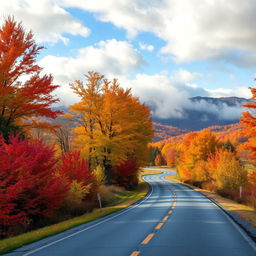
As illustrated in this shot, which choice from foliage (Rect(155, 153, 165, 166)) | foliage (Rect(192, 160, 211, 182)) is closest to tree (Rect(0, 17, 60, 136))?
foliage (Rect(192, 160, 211, 182))

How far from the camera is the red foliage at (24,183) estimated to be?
40.3ft

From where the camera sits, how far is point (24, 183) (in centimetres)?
1295

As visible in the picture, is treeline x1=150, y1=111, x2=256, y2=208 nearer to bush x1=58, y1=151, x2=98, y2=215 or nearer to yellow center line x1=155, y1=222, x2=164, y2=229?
yellow center line x1=155, y1=222, x2=164, y2=229

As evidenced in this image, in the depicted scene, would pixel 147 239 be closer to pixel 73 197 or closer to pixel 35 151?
pixel 35 151

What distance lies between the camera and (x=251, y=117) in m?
22.3

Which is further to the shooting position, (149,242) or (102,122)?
(102,122)

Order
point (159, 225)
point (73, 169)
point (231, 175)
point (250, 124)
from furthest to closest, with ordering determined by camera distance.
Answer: point (231, 175) → point (250, 124) → point (73, 169) → point (159, 225)

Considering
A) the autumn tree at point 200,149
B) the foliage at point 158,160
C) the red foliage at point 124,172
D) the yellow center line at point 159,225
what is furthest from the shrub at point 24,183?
the foliage at point 158,160

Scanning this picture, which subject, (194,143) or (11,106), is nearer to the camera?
(11,106)

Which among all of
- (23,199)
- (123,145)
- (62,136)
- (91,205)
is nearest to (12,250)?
(23,199)

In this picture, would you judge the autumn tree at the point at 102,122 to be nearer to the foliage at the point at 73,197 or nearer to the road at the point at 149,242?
the foliage at the point at 73,197

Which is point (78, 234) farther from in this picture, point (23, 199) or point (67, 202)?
point (67, 202)

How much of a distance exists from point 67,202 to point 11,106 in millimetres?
6885

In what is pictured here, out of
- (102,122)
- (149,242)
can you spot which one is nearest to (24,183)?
(149,242)
